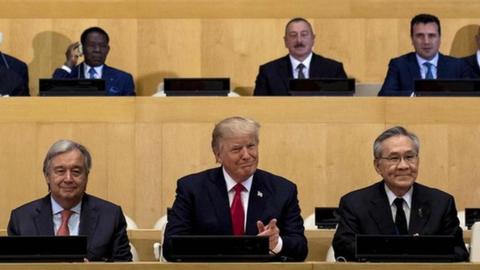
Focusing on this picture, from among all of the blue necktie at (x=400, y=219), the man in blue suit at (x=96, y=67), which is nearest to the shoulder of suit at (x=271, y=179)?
the blue necktie at (x=400, y=219)

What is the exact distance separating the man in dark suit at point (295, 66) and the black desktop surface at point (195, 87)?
0.97 m

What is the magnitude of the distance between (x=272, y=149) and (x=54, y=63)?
3.23 meters

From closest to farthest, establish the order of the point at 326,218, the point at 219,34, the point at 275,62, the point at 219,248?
the point at 219,248 < the point at 326,218 < the point at 275,62 < the point at 219,34

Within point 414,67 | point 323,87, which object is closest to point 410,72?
point 414,67

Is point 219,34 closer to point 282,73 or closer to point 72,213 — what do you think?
point 282,73

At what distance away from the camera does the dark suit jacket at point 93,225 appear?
20.6ft

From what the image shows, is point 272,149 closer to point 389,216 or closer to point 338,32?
point 389,216

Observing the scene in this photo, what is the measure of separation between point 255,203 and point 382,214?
57 centimetres

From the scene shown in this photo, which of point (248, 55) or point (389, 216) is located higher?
point (248, 55)

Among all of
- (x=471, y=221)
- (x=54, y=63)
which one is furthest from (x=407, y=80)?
(x=54, y=63)

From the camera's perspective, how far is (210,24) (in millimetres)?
11031

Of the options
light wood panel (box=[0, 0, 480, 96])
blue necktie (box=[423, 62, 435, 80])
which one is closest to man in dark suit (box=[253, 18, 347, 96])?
blue necktie (box=[423, 62, 435, 80])

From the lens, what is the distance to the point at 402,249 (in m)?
5.40
